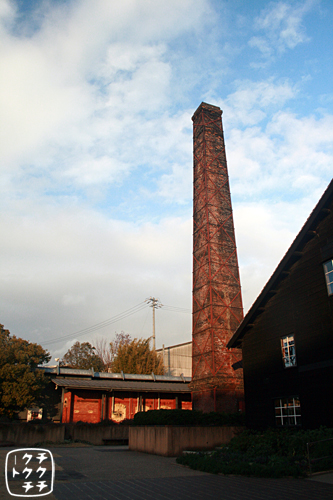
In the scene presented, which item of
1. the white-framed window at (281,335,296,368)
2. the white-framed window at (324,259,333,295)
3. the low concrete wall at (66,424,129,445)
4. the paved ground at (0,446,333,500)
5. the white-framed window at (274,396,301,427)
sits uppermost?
the white-framed window at (324,259,333,295)

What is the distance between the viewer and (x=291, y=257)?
14.9 metres

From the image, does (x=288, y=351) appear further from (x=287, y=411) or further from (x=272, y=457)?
(x=272, y=457)

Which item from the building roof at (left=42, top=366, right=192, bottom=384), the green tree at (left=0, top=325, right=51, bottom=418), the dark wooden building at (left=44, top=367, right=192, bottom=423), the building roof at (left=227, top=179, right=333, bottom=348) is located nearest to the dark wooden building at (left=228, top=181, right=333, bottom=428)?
the building roof at (left=227, top=179, right=333, bottom=348)

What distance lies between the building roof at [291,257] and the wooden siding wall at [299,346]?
187 millimetres

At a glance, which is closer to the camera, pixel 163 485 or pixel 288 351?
pixel 163 485

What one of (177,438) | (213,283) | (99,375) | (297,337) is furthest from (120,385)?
(297,337)

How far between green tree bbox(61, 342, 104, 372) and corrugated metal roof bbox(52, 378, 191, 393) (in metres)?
26.5

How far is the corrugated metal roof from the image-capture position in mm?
26178

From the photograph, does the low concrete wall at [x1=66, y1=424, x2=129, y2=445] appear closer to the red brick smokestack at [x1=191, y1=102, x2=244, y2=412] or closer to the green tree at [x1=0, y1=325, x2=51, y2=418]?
the green tree at [x1=0, y1=325, x2=51, y2=418]

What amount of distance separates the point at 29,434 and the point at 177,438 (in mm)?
9413

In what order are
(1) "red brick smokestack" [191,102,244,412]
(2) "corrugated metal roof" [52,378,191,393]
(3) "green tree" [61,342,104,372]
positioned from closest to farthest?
(1) "red brick smokestack" [191,102,244,412] → (2) "corrugated metal roof" [52,378,191,393] → (3) "green tree" [61,342,104,372]

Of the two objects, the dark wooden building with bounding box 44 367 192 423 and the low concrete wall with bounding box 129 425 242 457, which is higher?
the dark wooden building with bounding box 44 367 192 423

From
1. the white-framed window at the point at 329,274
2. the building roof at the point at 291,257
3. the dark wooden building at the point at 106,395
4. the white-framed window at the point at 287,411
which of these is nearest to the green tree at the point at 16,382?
the dark wooden building at the point at 106,395

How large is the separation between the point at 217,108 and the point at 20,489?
3418 centimetres
